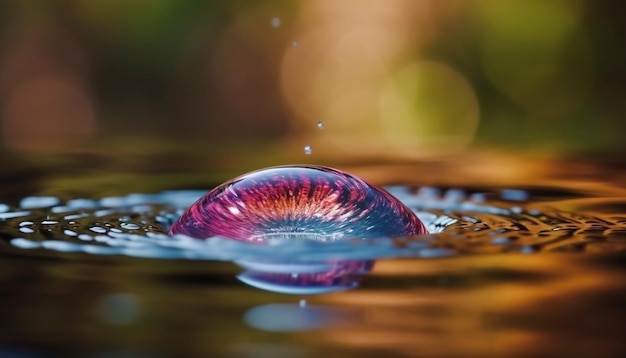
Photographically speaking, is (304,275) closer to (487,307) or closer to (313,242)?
(313,242)

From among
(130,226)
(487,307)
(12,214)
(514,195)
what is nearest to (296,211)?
(130,226)

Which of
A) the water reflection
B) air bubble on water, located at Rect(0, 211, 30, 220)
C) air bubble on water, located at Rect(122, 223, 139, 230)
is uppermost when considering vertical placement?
air bubble on water, located at Rect(0, 211, 30, 220)

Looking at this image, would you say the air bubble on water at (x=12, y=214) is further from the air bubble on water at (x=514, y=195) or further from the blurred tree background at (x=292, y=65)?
the blurred tree background at (x=292, y=65)

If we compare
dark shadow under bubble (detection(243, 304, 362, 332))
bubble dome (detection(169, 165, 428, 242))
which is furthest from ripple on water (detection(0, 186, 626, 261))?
dark shadow under bubble (detection(243, 304, 362, 332))

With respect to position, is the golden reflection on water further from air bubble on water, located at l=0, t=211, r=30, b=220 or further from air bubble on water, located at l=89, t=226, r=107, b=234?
air bubble on water, located at l=0, t=211, r=30, b=220

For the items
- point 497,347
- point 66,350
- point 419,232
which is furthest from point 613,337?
point 419,232

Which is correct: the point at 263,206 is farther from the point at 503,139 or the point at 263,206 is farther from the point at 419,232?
the point at 503,139

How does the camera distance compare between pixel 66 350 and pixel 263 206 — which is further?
pixel 263 206
